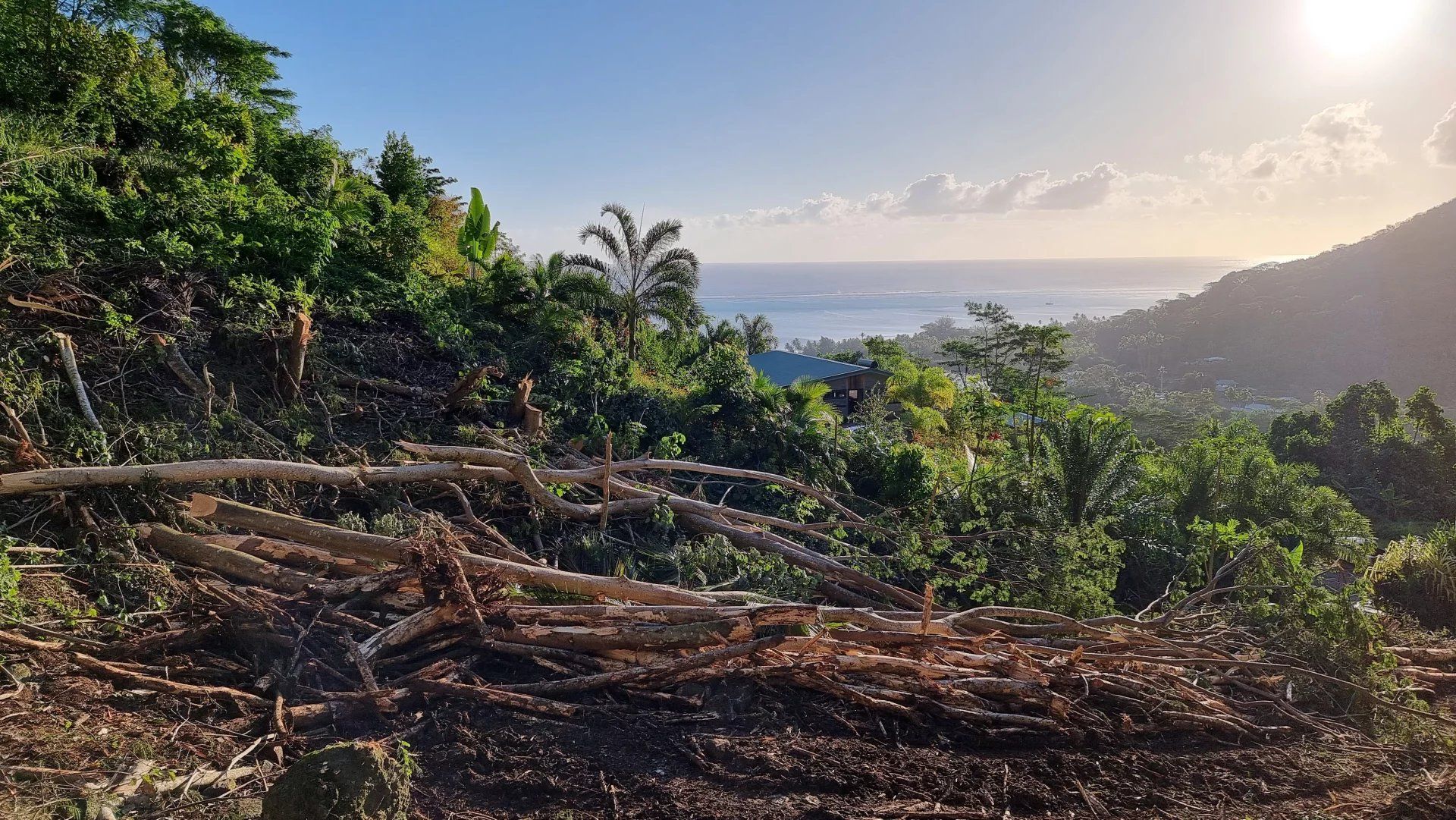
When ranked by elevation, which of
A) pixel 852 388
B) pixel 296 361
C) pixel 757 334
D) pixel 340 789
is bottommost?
pixel 852 388

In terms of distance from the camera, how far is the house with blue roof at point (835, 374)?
2758 cm

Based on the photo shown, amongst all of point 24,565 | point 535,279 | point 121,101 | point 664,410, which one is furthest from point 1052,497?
point 121,101

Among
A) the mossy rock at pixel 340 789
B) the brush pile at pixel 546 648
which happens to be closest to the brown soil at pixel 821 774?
the brush pile at pixel 546 648

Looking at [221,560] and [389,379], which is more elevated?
[389,379]

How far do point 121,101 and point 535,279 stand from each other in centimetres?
567

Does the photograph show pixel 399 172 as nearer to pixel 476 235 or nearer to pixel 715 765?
pixel 476 235

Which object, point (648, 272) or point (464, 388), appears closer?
point (464, 388)

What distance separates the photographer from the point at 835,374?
2756cm

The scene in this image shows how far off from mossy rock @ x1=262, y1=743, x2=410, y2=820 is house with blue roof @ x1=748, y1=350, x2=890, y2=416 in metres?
24.8

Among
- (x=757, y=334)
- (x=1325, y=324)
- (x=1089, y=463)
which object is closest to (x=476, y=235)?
(x=1089, y=463)

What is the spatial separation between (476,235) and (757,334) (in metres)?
28.9

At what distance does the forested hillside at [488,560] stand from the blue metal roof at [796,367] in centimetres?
1535

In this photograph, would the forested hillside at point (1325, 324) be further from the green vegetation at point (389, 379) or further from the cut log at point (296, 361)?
the cut log at point (296, 361)

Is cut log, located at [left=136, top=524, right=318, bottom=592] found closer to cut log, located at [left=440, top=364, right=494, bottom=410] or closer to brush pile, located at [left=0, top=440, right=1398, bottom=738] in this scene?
brush pile, located at [left=0, top=440, right=1398, bottom=738]
